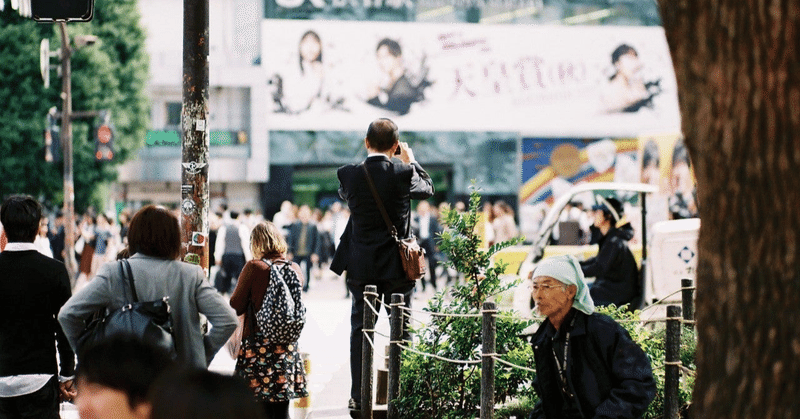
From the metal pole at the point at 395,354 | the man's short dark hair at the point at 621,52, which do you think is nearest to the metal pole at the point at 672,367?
the metal pole at the point at 395,354

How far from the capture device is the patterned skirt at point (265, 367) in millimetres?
6648

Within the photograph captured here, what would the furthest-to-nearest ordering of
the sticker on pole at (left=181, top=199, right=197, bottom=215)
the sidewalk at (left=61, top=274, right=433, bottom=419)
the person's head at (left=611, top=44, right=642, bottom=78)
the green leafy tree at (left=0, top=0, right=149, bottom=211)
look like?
the person's head at (left=611, top=44, right=642, bottom=78)
the green leafy tree at (left=0, top=0, right=149, bottom=211)
the sidewalk at (left=61, top=274, right=433, bottom=419)
the sticker on pole at (left=181, top=199, right=197, bottom=215)

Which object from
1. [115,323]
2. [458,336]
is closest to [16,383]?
[115,323]

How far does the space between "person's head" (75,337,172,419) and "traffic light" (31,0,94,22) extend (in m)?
4.91

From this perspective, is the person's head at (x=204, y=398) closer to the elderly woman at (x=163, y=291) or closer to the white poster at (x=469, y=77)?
the elderly woman at (x=163, y=291)

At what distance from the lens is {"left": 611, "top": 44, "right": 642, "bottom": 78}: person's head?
42.5 m

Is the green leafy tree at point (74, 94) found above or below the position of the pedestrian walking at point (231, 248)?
above

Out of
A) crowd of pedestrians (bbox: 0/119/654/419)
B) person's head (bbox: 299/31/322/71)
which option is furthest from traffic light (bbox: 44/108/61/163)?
crowd of pedestrians (bbox: 0/119/654/419)

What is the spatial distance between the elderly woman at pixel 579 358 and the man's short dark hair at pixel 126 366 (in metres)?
2.35

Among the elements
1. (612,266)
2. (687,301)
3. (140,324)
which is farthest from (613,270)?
(140,324)

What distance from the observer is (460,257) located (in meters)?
7.34

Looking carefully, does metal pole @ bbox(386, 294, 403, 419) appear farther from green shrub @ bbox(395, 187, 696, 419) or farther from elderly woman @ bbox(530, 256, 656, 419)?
elderly woman @ bbox(530, 256, 656, 419)

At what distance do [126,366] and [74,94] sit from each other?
33.5 m

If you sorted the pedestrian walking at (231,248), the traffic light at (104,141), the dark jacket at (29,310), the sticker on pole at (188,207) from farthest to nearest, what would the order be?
the traffic light at (104,141), the pedestrian walking at (231,248), the sticker on pole at (188,207), the dark jacket at (29,310)
